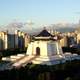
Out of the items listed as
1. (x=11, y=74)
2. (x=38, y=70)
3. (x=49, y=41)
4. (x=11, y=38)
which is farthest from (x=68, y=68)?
(x=11, y=38)

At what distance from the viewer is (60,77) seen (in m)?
24.5

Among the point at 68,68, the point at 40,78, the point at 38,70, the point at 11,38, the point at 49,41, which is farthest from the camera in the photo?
the point at 11,38

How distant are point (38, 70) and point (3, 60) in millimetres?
8736

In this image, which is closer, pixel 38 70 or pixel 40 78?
pixel 40 78

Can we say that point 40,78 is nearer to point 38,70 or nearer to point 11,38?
point 38,70

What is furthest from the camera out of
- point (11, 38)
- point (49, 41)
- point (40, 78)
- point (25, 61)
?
point (11, 38)

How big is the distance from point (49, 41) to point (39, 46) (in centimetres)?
102

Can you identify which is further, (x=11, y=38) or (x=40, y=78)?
(x=11, y=38)

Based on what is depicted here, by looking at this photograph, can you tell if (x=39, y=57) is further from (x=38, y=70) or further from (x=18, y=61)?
(x=38, y=70)

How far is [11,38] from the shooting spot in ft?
209

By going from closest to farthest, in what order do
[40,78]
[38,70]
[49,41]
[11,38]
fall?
[40,78]
[38,70]
[49,41]
[11,38]

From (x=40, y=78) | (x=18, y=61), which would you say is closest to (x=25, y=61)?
(x=18, y=61)

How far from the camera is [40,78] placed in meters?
23.4

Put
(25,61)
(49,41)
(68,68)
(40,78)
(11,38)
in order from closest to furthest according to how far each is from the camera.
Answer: (40,78), (68,68), (25,61), (49,41), (11,38)
